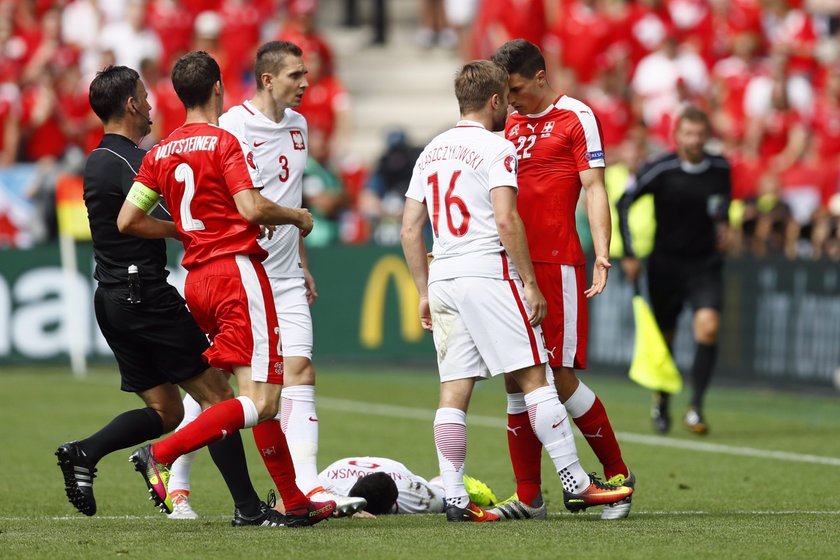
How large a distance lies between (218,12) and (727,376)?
11.2m

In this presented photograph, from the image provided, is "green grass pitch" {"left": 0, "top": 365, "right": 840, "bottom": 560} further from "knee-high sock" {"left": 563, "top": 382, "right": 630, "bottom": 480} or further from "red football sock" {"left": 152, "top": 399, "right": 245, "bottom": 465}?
"red football sock" {"left": 152, "top": 399, "right": 245, "bottom": 465}

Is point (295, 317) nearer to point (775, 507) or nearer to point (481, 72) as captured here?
point (481, 72)

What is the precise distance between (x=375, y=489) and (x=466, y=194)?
5.56ft

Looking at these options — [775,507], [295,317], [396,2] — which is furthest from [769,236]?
[396,2]

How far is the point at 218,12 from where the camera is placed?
23672mm

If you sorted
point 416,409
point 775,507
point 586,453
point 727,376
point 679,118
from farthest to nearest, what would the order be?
point 727,376 → point 416,409 → point 679,118 → point 586,453 → point 775,507

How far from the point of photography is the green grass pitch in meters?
6.76

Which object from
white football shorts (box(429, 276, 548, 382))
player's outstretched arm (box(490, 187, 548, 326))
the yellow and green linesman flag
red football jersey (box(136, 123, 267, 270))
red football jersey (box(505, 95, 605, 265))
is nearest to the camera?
red football jersey (box(136, 123, 267, 270))

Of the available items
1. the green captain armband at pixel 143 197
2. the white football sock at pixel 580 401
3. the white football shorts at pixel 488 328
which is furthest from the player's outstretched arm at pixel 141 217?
the white football sock at pixel 580 401

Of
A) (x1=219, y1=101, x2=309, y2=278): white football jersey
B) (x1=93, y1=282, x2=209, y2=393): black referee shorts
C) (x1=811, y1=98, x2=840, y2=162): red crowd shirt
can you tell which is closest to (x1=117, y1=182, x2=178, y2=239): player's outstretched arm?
(x1=93, y1=282, x2=209, y2=393): black referee shorts

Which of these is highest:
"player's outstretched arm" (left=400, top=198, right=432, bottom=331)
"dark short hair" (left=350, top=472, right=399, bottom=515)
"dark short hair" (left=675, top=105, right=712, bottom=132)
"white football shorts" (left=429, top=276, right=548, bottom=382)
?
"dark short hair" (left=675, top=105, right=712, bottom=132)

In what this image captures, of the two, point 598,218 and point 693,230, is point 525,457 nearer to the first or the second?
point 598,218

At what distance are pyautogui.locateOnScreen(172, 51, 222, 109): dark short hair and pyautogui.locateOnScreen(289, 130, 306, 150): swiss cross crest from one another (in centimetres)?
88

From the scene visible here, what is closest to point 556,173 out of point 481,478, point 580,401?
point 580,401
